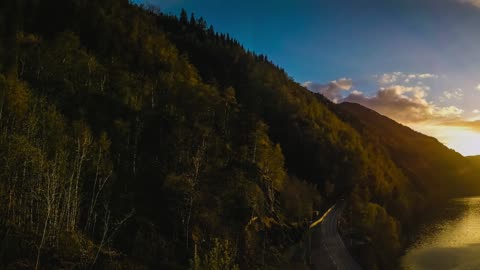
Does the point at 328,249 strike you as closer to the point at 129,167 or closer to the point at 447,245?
the point at 129,167

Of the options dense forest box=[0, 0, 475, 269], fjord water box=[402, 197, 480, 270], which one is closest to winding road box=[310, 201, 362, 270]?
dense forest box=[0, 0, 475, 269]

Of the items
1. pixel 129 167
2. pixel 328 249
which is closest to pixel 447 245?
pixel 328 249

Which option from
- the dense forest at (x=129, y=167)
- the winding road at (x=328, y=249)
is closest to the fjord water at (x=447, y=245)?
the dense forest at (x=129, y=167)

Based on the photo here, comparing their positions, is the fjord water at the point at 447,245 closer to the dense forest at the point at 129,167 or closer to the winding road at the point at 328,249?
the dense forest at the point at 129,167

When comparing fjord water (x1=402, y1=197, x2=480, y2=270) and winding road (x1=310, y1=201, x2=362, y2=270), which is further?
fjord water (x1=402, y1=197, x2=480, y2=270)

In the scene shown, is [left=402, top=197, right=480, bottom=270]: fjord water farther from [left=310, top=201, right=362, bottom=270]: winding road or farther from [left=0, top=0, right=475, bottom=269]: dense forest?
[left=310, top=201, right=362, bottom=270]: winding road

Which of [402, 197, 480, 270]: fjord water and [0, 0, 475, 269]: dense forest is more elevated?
[0, 0, 475, 269]: dense forest
